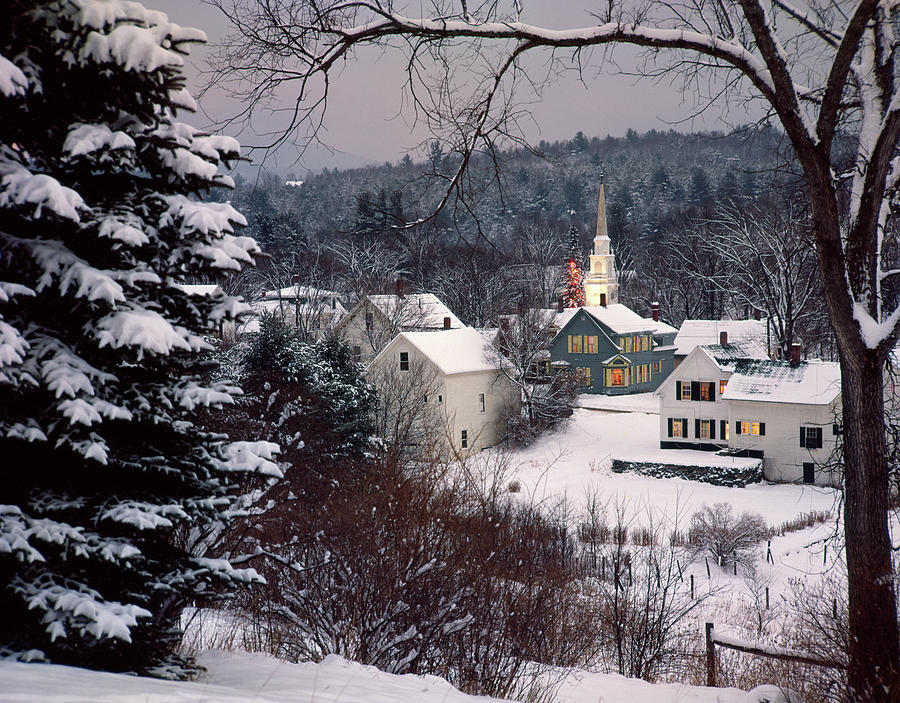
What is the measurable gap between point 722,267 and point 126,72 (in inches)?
2614

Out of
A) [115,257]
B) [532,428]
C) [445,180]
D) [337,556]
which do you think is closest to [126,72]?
[115,257]

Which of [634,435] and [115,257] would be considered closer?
[115,257]

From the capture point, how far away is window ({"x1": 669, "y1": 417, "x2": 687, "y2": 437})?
38.1 metres

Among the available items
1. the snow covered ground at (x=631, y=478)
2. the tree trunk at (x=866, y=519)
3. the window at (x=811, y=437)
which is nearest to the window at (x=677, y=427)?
the snow covered ground at (x=631, y=478)

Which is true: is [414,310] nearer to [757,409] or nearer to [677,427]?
[677,427]

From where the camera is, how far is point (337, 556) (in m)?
10.2

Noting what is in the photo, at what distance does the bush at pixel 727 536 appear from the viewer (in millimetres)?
24078

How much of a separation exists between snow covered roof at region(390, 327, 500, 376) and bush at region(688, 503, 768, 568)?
676 inches

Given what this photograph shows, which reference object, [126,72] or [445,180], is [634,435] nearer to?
[445,180]

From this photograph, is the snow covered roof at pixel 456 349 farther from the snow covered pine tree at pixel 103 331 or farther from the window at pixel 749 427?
the snow covered pine tree at pixel 103 331

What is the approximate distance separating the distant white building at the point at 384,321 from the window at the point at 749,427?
19512 mm

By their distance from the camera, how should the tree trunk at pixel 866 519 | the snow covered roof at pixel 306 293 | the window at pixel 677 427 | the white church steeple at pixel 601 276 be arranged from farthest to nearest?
the white church steeple at pixel 601 276 < the snow covered roof at pixel 306 293 < the window at pixel 677 427 < the tree trunk at pixel 866 519

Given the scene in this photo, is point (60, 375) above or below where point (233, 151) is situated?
below

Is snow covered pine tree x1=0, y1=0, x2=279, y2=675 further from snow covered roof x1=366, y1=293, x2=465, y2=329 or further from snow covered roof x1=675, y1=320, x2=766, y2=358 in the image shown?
snow covered roof x1=675, y1=320, x2=766, y2=358
